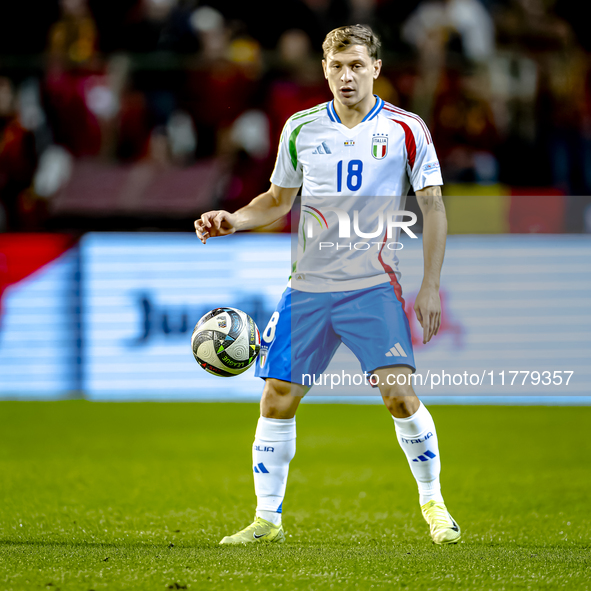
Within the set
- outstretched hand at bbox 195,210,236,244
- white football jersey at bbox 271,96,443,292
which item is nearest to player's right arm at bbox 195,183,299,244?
outstretched hand at bbox 195,210,236,244

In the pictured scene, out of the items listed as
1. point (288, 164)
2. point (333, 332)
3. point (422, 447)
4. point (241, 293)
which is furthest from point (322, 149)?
point (241, 293)

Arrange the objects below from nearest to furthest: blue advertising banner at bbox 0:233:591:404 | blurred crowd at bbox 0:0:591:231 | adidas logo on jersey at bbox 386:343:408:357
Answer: adidas logo on jersey at bbox 386:343:408:357
blue advertising banner at bbox 0:233:591:404
blurred crowd at bbox 0:0:591:231

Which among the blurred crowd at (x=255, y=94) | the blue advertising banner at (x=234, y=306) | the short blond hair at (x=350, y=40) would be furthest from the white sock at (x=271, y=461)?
the blurred crowd at (x=255, y=94)

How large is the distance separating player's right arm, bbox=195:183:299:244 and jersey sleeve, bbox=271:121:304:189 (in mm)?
40

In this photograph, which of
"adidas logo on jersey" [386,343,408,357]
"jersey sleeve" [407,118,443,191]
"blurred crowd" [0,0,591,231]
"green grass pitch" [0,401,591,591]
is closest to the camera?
"green grass pitch" [0,401,591,591]

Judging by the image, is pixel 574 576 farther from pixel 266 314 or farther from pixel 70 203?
pixel 70 203


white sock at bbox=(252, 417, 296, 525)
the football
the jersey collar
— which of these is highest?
the jersey collar

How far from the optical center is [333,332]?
382 centimetres

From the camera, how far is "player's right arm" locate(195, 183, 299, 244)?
3703mm

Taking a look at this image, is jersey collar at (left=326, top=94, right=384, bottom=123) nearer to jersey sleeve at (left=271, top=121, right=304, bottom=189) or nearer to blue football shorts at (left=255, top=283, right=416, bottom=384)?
jersey sleeve at (left=271, top=121, right=304, bottom=189)

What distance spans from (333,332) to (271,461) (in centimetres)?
63

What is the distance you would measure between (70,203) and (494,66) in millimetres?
5093

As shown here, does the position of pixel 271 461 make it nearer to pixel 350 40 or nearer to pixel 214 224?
pixel 214 224

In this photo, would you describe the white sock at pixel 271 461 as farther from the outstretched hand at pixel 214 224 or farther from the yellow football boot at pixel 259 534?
the outstretched hand at pixel 214 224
